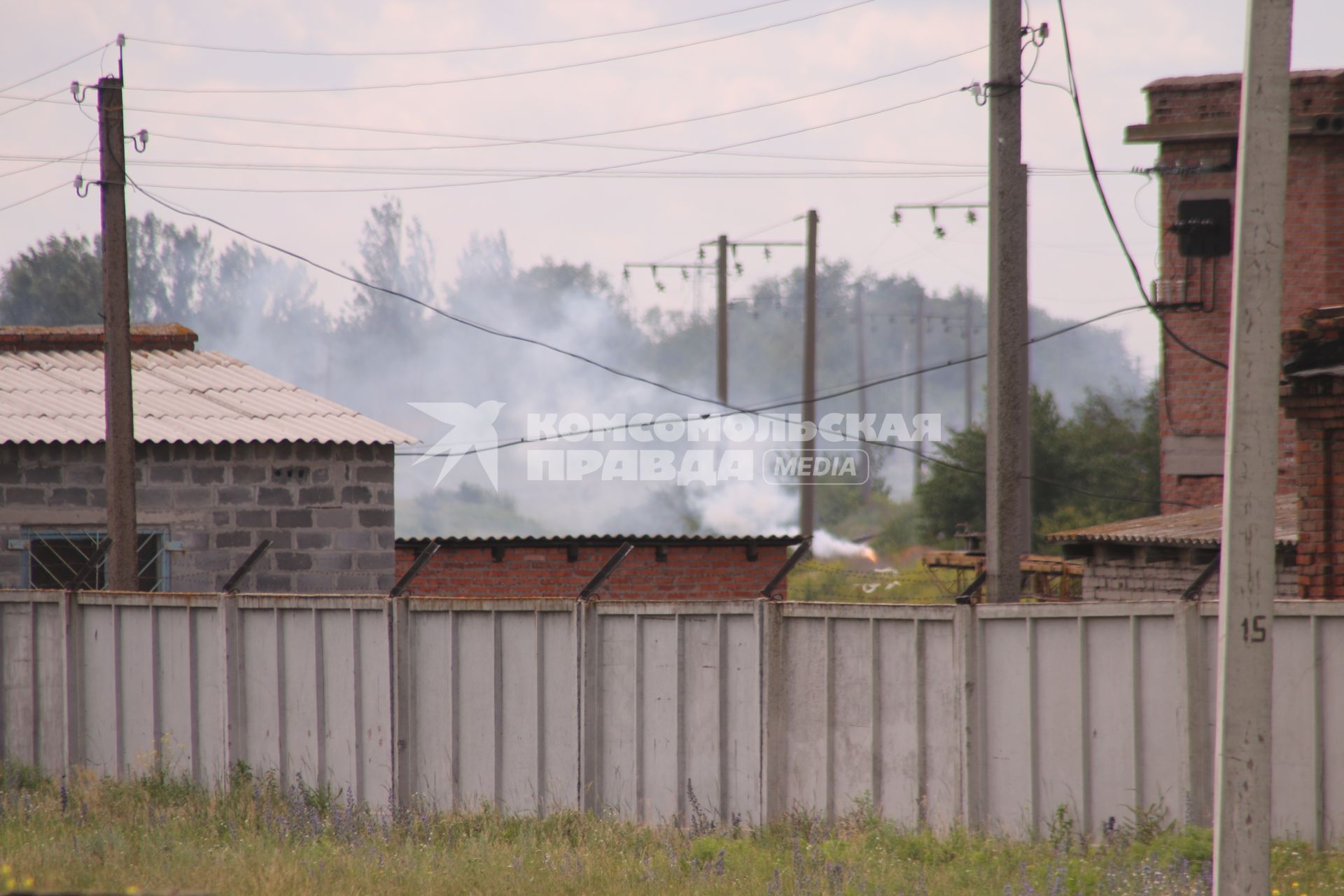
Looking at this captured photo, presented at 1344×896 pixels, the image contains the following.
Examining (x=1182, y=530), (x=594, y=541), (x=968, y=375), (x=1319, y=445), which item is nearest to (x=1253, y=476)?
(x=1319, y=445)

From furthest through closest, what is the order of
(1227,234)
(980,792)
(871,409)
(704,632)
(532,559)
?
(871,409)
(1227,234)
(532,559)
(704,632)
(980,792)

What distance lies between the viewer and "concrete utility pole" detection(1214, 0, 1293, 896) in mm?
5555

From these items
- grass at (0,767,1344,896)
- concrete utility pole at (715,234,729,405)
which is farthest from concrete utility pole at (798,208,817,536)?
grass at (0,767,1344,896)

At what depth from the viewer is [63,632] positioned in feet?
38.5

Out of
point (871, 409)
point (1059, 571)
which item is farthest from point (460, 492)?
point (1059, 571)

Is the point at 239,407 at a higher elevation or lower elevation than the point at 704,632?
higher

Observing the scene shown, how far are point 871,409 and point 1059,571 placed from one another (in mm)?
64840

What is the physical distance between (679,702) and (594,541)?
10269mm

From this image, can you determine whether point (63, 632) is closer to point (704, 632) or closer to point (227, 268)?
point (704, 632)

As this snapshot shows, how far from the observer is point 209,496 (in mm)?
14438

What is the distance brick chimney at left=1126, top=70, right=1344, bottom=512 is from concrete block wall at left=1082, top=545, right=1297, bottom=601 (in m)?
5.28

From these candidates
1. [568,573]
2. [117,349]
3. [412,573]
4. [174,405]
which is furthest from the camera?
[568,573]

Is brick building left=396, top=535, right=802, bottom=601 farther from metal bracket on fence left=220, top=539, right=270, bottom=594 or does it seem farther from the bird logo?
the bird logo

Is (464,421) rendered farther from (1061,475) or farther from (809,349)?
(809,349)
